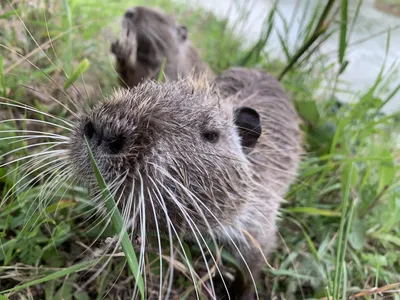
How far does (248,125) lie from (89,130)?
2.29ft

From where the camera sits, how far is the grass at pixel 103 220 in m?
1.51

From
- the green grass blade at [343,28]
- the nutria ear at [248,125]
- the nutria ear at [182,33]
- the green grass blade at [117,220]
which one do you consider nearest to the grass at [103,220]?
the green grass blade at [343,28]

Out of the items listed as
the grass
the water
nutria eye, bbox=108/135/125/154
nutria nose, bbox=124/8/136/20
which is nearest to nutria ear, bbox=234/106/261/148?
the grass

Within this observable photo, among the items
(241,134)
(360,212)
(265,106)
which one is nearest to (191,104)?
(241,134)

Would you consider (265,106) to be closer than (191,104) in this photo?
No

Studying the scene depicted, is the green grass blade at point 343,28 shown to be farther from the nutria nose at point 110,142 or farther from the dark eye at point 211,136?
the nutria nose at point 110,142

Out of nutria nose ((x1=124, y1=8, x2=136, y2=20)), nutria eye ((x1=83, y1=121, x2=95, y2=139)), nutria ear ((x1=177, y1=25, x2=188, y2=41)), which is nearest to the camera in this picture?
nutria eye ((x1=83, y1=121, x2=95, y2=139))

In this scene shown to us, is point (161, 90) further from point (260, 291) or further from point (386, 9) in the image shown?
point (386, 9)

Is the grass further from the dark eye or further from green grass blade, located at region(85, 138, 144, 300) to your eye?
the dark eye

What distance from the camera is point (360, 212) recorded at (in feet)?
7.44

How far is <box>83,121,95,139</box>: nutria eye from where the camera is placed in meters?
1.19

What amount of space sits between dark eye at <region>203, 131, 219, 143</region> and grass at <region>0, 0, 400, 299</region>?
0.46m

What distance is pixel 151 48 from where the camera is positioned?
11.3ft

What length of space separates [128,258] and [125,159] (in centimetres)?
28
